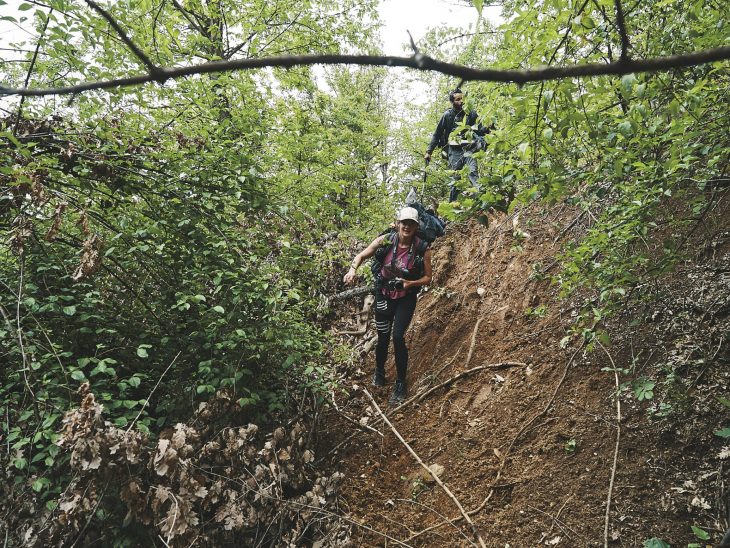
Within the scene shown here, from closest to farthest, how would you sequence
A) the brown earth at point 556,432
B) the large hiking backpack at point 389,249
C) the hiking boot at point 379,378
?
the brown earth at point 556,432 < the large hiking backpack at point 389,249 < the hiking boot at point 379,378

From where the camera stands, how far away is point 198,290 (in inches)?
140

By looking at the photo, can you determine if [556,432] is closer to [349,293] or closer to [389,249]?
[389,249]

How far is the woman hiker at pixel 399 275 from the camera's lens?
457 centimetres

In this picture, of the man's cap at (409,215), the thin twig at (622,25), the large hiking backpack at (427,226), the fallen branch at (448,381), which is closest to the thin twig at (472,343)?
the fallen branch at (448,381)

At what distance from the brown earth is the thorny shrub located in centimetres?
64

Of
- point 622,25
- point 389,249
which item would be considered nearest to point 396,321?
point 389,249

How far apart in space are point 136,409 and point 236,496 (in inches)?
41.2

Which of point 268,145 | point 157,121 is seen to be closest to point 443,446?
point 268,145

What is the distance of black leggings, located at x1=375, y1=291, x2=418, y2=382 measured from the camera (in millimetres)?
4652

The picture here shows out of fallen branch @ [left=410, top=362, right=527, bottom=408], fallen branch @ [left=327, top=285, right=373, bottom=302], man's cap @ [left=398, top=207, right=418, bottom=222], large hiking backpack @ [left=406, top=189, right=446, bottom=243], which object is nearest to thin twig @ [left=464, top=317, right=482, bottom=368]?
fallen branch @ [left=410, top=362, right=527, bottom=408]

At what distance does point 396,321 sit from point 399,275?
525 mm

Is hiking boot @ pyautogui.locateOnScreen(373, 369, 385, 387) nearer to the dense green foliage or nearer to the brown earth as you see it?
the brown earth

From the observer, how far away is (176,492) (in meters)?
2.73

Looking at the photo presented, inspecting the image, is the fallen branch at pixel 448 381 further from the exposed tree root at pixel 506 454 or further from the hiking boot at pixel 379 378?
the exposed tree root at pixel 506 454
